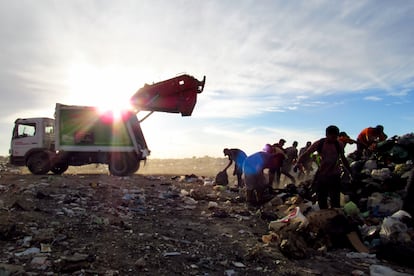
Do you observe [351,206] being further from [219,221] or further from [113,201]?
[113,201]

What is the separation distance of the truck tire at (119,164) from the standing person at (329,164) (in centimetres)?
795

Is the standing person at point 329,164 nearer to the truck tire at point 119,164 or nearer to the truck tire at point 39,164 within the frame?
the truck tire at point 119,164

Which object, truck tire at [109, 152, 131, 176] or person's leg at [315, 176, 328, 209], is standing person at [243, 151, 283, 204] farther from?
truck tire at [109, 152, 131, 176]

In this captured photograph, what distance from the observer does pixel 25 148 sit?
1220 cm

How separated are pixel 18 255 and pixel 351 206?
17.2ft

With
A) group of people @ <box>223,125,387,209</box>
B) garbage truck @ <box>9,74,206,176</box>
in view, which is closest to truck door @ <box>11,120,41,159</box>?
garbage truck @ <box>9,74,206,176</box>

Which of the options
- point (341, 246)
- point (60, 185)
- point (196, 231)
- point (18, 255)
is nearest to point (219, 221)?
point (196, 231)

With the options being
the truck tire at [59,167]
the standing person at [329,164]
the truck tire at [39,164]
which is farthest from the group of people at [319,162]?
the truck tire at [39,164]

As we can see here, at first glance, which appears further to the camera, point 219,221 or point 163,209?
point 163,209

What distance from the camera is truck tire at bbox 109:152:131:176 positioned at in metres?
12.4

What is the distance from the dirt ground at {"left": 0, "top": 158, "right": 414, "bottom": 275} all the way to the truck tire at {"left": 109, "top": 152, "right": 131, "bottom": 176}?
14.8 feet

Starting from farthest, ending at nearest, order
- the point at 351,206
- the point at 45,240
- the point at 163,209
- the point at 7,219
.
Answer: the point at 163,209 < the point at 351,206 < the point at 7,219 < the point at 45,240

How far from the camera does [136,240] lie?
15.8 feet

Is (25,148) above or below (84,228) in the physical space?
above
